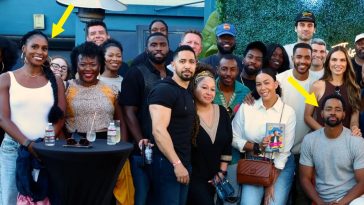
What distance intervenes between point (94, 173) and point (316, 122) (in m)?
2.48

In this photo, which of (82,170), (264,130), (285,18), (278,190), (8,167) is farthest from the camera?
(285,18)

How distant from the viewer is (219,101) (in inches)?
265

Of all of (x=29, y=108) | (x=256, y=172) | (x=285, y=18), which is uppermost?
(x=285, y=18)

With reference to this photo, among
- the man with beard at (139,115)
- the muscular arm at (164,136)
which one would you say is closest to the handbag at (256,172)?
the muscular arm at (164,136)

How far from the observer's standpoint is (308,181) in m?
6.58

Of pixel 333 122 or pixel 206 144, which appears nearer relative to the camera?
pixel 206 144

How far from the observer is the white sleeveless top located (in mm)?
5711

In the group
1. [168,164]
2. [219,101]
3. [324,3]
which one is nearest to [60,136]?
[168,164]

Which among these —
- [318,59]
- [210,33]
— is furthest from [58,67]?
[210,33]

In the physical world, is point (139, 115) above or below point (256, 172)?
above

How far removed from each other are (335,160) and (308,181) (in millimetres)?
360

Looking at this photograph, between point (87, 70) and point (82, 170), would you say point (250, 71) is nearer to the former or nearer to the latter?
point (87, 70)

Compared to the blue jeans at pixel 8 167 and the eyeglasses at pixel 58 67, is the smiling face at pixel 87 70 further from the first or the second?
the eyeglasses at pixel 58 67

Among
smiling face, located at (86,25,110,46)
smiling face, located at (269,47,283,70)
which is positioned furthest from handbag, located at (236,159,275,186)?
smiling face, located at (86,25,110,46)
